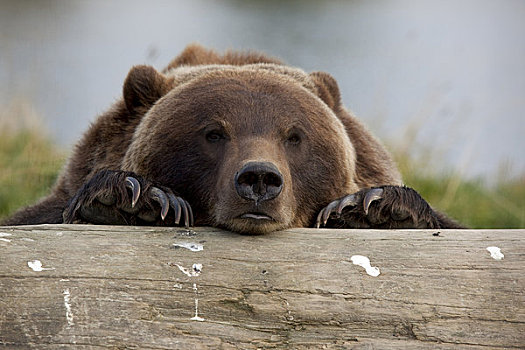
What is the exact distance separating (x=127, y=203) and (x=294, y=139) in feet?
3.13

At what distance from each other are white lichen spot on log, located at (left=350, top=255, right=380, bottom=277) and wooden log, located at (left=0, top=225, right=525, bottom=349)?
2cm

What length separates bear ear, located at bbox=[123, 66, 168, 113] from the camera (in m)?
4.50

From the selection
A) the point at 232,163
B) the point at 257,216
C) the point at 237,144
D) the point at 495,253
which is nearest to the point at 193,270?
the point at 257,216

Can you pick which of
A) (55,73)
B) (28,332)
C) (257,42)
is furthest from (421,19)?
(28,332)

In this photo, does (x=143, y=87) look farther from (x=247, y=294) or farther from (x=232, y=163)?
(x=247, y=294)

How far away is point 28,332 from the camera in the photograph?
278 centimetres

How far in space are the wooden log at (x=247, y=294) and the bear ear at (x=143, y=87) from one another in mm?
1537

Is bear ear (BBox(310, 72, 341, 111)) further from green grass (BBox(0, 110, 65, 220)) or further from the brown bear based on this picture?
green grass (BBox(0, 110, 65, 220))

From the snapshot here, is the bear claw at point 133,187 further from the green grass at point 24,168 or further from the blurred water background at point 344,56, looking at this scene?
the blurred water background at point 344,56

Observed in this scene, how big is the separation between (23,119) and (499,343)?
820cm

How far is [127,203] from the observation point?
357 centimetres

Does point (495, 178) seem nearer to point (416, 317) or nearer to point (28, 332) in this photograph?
point (416, 317)

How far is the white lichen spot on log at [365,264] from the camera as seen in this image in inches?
120

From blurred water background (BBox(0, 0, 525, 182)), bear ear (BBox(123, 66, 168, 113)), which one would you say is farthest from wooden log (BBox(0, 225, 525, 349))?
blurred water background (BBox(0, 0, 525, 182))
